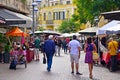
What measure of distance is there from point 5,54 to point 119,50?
7081mm

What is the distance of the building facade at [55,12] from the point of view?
88.2m

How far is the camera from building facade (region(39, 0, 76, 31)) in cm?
8819

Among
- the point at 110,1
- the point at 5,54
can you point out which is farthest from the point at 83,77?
the point at 110,1

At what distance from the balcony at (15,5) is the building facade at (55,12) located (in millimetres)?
49016

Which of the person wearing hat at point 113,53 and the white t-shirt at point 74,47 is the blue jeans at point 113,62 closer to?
the person wearing hat at point 113,53

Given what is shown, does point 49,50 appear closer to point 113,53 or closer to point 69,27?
point 113,53

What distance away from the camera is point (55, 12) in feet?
298

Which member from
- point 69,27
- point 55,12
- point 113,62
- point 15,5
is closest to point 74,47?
point 113,62

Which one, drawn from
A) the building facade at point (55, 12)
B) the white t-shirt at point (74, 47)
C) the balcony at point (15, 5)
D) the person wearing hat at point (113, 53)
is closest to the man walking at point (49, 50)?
the white t-shirt at point (74, 47)

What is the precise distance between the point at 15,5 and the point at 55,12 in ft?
188

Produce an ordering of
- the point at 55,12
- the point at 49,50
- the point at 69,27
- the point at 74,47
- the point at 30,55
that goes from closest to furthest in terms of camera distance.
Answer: the point at 74,47 → the point at 49,50 → the point at 30,55 → the point at 69,27 → the point at 55,12

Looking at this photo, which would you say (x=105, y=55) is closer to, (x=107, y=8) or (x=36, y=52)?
(x=36, y=52)

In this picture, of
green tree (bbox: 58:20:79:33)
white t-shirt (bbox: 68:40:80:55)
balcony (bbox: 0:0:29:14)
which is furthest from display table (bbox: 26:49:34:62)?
green tree (bbox: 58:20:79:33)

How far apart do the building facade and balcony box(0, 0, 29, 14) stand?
1930 inches
